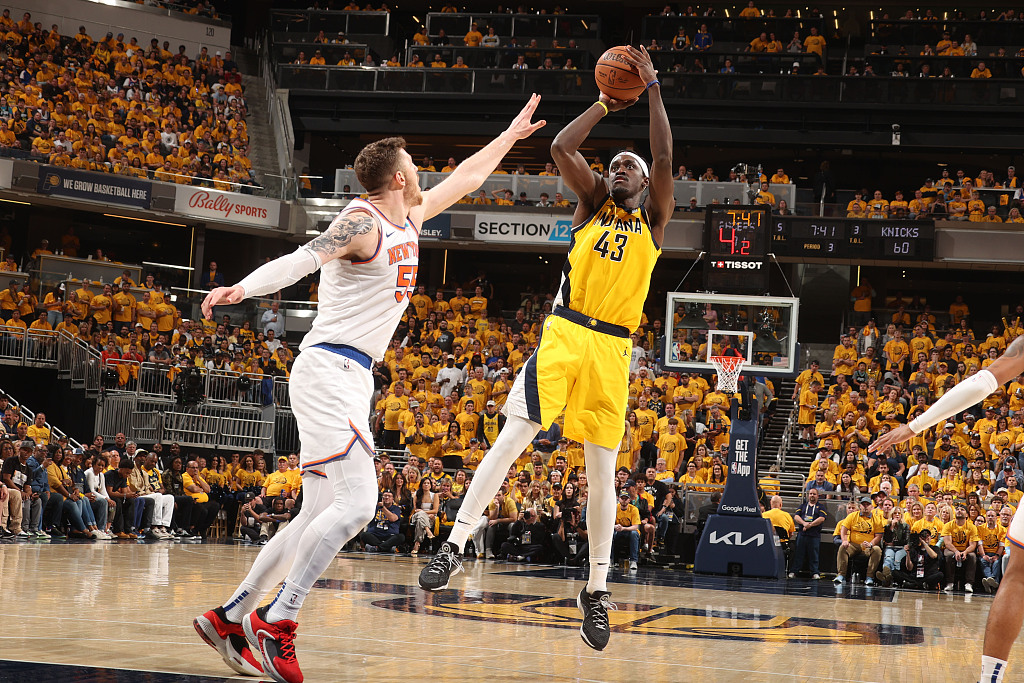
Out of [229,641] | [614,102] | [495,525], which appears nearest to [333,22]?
[495,525]

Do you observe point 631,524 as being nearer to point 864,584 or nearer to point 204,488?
point 864,584

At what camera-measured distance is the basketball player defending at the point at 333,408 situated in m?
4.67

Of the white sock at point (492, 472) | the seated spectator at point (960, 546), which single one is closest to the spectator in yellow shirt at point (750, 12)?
the seated spectator at point (960, 546)

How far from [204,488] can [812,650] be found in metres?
12.0

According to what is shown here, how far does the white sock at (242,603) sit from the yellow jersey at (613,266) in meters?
2.15

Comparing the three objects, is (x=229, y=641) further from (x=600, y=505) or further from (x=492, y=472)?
(x=600, y=505)

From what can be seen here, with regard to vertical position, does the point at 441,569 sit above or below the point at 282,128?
below

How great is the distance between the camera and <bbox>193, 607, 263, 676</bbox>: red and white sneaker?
472cm

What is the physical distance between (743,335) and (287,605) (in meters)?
11.5

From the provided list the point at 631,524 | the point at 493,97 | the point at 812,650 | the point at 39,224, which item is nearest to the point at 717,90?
Answer: the point at 493,97

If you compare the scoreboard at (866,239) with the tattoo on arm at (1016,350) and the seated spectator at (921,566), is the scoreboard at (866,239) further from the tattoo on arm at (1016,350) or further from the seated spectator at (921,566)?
the tattoo on arm at (1016,350)

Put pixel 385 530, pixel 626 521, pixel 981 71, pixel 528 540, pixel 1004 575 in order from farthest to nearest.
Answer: pixel 981 71 < pixel 385 530 < pixel 528 540 < pixel 626 521 < pixel 1004 575

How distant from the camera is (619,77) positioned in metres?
5.88

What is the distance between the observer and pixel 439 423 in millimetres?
18609
